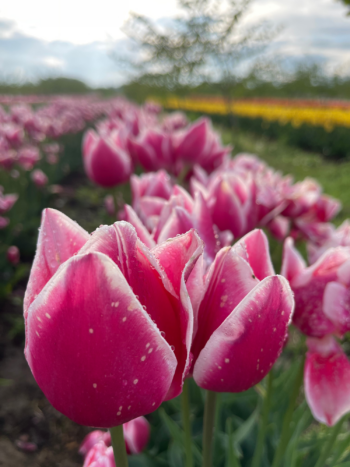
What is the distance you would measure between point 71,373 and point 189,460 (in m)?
0.42

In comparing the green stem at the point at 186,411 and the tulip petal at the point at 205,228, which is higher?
the tulip petal at the point at 205,228

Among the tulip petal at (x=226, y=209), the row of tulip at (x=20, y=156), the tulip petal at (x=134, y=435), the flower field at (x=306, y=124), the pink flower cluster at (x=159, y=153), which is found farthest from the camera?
the flower field at (x=306, y=124)

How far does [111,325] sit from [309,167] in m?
9.67

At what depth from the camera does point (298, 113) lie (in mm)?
13977

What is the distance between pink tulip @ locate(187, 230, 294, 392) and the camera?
41cm

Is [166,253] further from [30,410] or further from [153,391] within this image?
[30,410]

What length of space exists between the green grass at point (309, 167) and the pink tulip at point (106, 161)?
4.03m

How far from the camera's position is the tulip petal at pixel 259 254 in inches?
19.4

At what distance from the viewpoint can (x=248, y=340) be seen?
42 centimetres

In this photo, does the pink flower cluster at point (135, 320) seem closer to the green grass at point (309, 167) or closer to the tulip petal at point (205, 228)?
the tulip petal at point (205, 228)

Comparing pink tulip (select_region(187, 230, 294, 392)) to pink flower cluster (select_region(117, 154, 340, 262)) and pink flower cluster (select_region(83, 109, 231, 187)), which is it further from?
pink flower cluster (select_region(83, 109, 231, 187))

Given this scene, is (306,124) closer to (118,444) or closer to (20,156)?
(20,156)

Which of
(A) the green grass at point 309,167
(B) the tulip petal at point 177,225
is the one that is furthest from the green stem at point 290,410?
(A) the green grass at point 309,167

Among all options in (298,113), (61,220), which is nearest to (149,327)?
(61,220)
